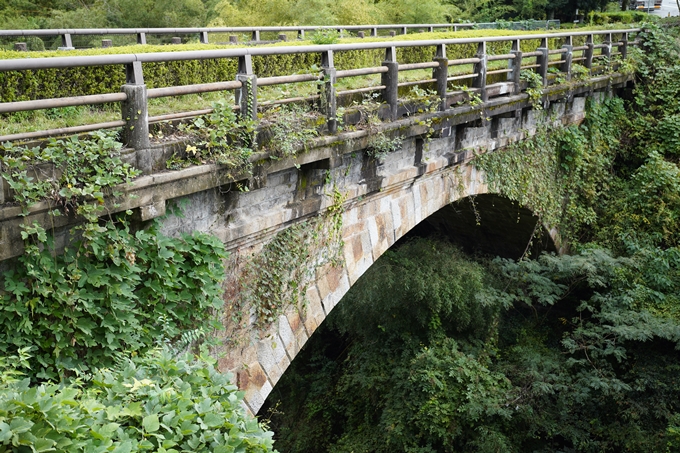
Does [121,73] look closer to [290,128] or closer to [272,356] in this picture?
[290,128]

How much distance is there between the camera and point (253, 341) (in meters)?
5.64

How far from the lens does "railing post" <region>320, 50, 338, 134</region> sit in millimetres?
5523

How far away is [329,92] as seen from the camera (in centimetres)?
560

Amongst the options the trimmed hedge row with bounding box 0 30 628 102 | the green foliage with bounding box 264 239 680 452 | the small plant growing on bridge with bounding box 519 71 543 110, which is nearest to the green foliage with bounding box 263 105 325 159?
the trimmed hedge row with bounding box 0 30 628 102

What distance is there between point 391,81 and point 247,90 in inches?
82.3

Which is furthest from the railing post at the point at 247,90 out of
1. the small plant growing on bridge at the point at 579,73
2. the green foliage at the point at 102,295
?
the small plant growing on bridge at the point at 579,73

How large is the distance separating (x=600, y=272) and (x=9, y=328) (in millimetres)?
8839

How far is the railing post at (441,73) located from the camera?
716cm

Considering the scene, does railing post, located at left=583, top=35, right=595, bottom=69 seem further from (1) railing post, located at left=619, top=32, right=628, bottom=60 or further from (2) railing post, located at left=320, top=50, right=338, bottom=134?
(2) railing post, located at left=320, top=50, right=338, bottom=134

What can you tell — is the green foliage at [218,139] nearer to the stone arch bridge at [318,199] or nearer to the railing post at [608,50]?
the stone arch bridge at [318,199]

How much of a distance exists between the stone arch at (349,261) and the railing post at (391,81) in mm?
1039

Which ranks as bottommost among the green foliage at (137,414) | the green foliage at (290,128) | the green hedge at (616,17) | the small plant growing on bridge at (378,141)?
the green foliage at (137,414)

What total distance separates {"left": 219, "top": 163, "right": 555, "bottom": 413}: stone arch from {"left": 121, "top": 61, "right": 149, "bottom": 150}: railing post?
6.83 feet

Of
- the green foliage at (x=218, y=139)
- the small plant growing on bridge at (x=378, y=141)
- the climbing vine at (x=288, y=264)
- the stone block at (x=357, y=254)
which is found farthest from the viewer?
the stone block at (x=357, y=254)
